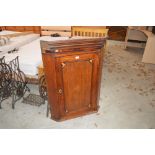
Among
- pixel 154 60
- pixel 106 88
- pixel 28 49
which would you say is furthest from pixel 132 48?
pixel 28 49

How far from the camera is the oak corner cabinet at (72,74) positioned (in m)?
2.21

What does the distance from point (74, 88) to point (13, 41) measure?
270cm

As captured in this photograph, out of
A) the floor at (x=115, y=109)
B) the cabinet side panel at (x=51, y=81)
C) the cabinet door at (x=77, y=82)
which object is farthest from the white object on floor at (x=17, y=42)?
the cabinet door at (x=77, y=82)

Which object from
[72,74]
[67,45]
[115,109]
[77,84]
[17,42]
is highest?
[67,45]

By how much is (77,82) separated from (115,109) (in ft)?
3.80

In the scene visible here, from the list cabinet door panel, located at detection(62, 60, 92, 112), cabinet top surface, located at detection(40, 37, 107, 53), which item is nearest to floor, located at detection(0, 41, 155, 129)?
cabinet door panel, located at detection(62, 60, 92, 112)

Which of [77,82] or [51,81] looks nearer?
[51,81]

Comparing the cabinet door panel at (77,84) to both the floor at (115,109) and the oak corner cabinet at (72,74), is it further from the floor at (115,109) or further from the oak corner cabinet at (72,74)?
the floor at (115,109)

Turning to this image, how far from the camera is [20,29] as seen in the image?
635cm

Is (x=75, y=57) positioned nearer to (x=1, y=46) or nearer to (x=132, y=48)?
(x=1, y=46)

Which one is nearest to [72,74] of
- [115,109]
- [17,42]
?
[115,109]

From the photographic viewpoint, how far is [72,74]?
2.47 meters

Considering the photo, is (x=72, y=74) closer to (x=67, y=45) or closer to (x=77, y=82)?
(x=77, y=82)

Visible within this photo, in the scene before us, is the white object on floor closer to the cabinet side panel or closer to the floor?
the floor
